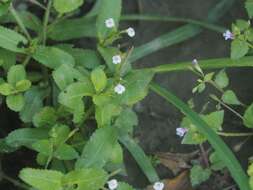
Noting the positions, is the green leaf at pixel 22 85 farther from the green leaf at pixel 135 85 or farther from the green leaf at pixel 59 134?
the green leaf at pixel 135 85

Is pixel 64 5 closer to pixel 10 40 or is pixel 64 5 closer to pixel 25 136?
pixel 10 40

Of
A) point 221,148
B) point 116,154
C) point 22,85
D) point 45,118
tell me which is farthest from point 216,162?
point 22,85

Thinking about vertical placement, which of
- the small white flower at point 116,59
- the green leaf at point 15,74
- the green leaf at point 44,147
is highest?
the green leaf at point 15,74

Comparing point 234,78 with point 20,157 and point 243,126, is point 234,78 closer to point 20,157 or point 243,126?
point 243,126

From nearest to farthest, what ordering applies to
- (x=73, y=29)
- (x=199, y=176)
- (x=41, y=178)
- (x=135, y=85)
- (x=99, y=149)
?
(x=41, y=178), (x=99, y=149), (x=135, y=85), (x=199, y=176), (x=73, y=29)

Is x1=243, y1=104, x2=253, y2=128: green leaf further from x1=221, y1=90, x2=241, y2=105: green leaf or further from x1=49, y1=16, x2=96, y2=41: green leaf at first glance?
x1=49, y1=16, x2=96, y2=41: green leaf

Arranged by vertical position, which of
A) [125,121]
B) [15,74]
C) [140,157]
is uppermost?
[15,74]

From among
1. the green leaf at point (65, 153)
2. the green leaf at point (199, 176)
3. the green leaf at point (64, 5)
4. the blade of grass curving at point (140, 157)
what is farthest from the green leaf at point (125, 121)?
the green leaf at point (64, 5)
